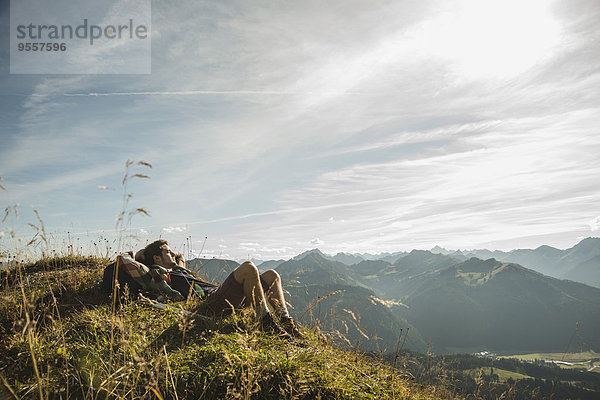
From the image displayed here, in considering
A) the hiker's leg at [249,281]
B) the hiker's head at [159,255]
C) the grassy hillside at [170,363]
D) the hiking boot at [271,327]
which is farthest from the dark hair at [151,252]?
the hiking boot at [271,327]

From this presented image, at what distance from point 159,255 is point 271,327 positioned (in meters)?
3.67

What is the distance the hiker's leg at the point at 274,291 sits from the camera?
546 centimetres

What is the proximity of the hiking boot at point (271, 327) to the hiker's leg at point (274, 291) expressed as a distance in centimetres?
59

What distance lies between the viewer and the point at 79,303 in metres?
5.53

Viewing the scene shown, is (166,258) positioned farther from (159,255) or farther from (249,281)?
(249,281)

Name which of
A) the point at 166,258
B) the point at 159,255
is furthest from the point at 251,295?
the point at 159,255

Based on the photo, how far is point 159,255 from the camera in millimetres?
6898

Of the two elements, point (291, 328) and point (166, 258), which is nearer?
point (291, 328)

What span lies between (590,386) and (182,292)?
20413 centimetres

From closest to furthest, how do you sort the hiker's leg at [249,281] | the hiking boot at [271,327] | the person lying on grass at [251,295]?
the hiking boot at [271,327]
the person lying on grass at [251,295]
the hiker's leg at [249,281]

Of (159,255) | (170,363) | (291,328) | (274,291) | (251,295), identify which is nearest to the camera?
(170,363)

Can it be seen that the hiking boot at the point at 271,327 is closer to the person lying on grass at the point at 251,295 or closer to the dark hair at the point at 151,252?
the person lying on grass at the point at 251,295

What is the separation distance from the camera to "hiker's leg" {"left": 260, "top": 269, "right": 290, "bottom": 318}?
5.46 meters

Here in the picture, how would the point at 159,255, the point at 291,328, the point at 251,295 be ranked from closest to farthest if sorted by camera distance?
1. the point at 291,328
2. the point at 251,295
3. the point at 159,255
